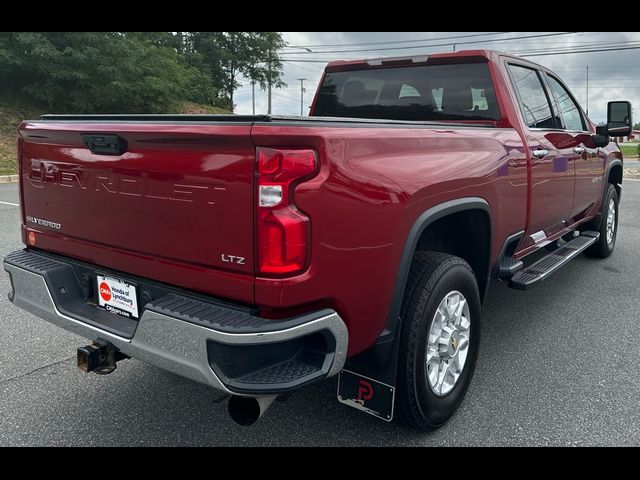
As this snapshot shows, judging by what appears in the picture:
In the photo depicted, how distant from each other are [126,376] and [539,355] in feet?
8.66

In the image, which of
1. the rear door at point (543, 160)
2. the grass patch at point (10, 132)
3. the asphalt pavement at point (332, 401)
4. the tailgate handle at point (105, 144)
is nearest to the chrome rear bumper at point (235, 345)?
the tailgate handle at point (105, 144)

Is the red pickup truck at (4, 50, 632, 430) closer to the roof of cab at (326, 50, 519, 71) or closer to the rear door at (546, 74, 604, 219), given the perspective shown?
the roof of cab at (326, 50, 519, 71)

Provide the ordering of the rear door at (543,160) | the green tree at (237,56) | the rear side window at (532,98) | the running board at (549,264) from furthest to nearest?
the green tree at (237,56) < the rear side window at (532,98) < the rear door at (543,160) < the running board at (549,264)

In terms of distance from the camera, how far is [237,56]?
51.1m

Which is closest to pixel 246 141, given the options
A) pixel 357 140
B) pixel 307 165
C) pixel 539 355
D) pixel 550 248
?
pixel 307 165

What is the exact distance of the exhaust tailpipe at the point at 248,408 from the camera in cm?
205

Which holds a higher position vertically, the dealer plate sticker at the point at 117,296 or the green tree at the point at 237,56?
the green tree at the point at 237,56

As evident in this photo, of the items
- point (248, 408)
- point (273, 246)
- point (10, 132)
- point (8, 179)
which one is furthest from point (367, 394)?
point (10, 132)

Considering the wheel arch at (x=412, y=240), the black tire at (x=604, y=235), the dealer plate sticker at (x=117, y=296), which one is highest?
the wheel arch at (x=412, y=240)

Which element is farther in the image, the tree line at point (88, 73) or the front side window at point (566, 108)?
the tree line at point (88, 73)

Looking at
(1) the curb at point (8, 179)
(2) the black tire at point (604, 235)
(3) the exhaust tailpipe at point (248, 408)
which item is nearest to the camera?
(3) the exhaust tailpipe at point (248, 408)

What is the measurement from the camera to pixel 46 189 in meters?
2.63

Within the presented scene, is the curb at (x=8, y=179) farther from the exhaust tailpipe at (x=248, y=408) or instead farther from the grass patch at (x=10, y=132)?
the exhaust tailpipe at (x=248, y=408)

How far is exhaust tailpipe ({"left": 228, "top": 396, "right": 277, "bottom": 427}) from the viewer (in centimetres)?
205
